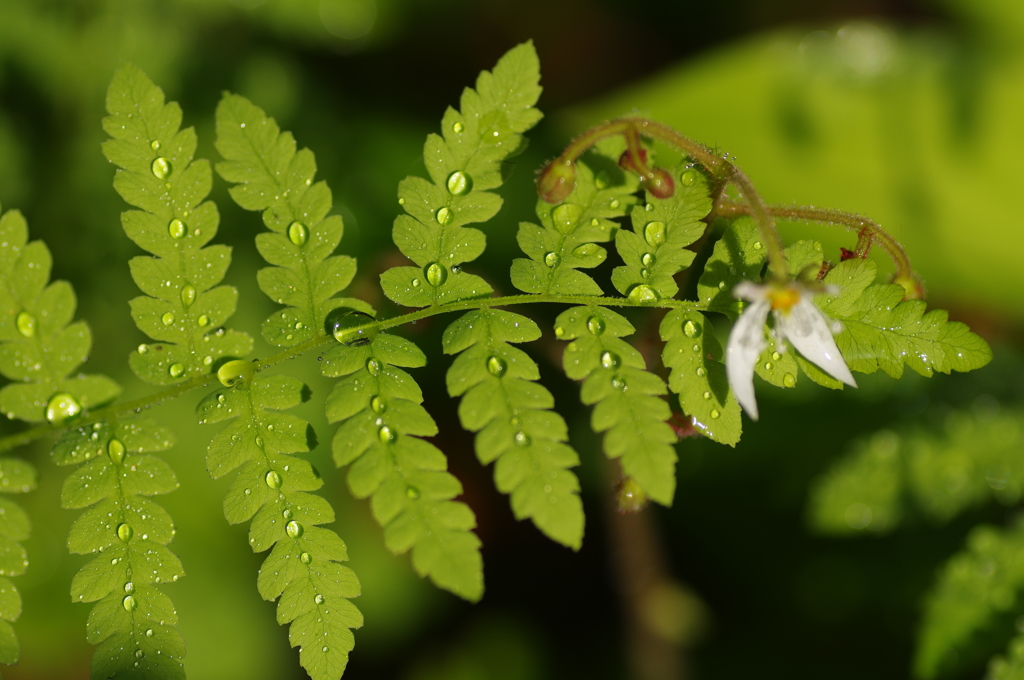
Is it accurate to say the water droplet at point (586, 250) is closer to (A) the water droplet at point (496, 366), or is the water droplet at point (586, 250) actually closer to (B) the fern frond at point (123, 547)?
(A) the water droplet at point (496, 366)

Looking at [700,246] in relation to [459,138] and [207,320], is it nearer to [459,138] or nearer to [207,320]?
[459,138]

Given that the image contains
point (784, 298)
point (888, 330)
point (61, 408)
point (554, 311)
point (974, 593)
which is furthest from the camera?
point (554, 311)

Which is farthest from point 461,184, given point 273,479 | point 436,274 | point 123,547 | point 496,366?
point 123,547

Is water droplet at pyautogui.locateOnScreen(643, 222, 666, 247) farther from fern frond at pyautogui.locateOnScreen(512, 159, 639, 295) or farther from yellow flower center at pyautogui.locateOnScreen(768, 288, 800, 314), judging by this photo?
yellow flower center at pyautogui.locateOnScreen(768, 288, 800, 314)

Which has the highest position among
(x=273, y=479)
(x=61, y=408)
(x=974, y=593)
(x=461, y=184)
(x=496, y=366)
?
(x=461, y=184)

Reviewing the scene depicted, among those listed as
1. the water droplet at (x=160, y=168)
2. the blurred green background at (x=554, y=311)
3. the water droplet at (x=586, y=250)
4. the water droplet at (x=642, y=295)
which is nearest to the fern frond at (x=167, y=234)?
the water droplet at (x=160, y=168)

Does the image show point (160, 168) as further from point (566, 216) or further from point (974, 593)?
point (974, 593)

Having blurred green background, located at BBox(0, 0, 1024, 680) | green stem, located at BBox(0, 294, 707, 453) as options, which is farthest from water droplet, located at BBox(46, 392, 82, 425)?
blurred green background, located at BBox(0, 0, 1024, 680)
